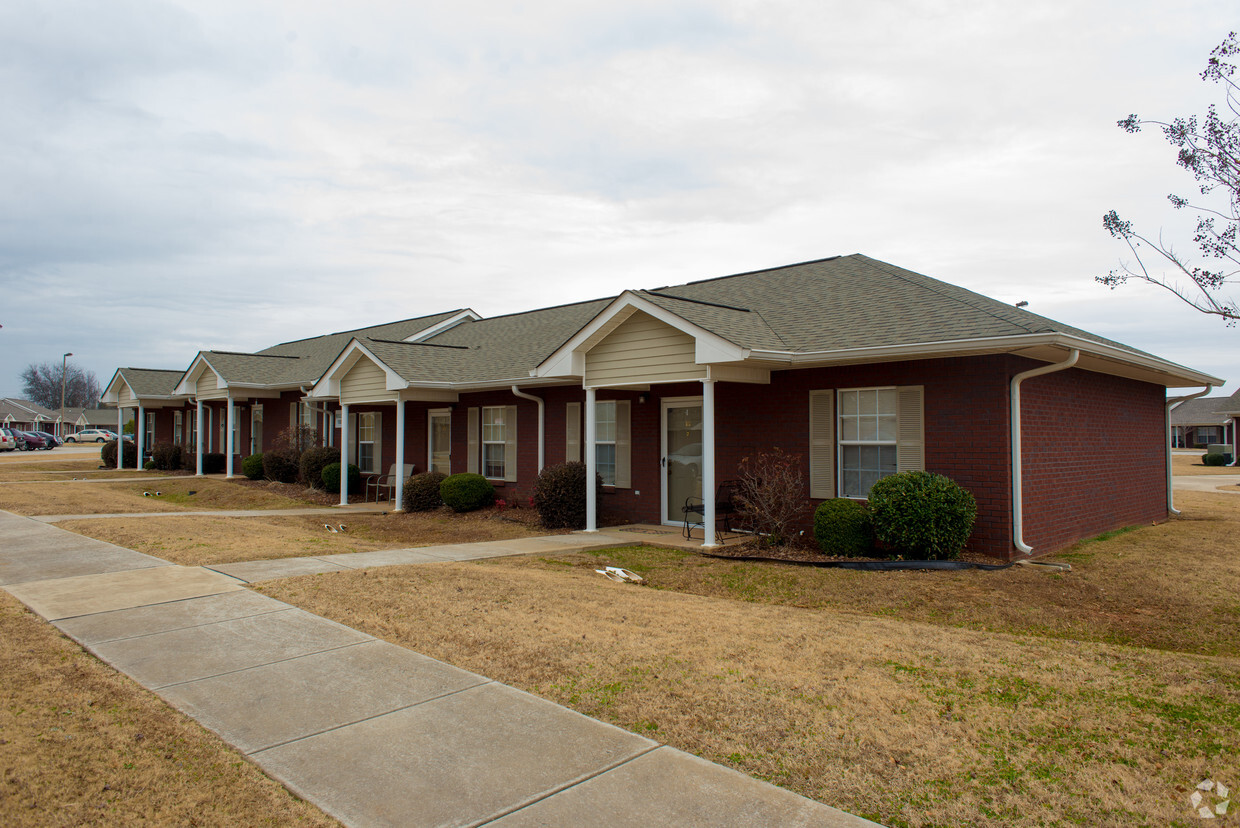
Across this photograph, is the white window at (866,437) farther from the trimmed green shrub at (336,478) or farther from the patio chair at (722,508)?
the trimmed green shrub at (336,478)

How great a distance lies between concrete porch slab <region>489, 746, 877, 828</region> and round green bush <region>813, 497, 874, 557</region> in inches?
267

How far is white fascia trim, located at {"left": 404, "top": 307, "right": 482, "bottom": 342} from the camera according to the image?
24.0m

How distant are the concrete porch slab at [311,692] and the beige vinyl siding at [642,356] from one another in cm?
700

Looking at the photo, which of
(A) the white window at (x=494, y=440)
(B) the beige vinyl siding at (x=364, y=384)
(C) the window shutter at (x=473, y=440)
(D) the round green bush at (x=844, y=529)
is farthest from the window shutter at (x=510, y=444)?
(D) the round green bush at (x=844, y=529)

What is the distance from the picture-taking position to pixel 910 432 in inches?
420

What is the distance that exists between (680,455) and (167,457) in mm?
25638

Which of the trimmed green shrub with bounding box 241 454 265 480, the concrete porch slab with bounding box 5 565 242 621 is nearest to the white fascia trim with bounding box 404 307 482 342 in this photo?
the trimmed green shrub with bounding box 241 454 265 480

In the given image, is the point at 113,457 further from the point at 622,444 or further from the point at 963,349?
the point at 963,349

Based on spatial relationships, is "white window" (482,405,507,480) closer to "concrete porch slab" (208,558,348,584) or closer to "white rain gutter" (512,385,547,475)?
"white rain gutter" (512,385,547,475)

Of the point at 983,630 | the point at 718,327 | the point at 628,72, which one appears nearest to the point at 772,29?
the point at 628,72

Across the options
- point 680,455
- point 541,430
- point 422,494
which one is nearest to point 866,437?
point 680,455

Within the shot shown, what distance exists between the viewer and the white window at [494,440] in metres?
17.6

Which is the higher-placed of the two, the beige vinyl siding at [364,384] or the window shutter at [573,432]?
the beige vinyl siding at [364,384]

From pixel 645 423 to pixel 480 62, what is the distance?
680 cm
